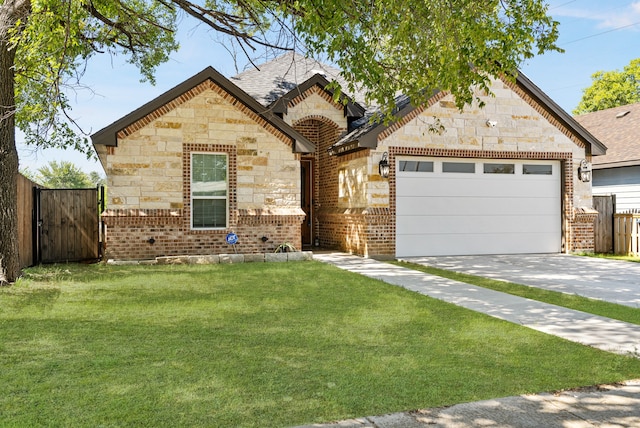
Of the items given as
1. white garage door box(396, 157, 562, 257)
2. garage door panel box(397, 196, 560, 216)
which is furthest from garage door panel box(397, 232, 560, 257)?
garage door panel box(397, 196, 560, 216)

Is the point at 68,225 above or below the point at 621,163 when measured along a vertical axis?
below

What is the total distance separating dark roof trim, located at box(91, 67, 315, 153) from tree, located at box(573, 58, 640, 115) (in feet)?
112

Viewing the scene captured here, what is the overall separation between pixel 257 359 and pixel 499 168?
466 inches

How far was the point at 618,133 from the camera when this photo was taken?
67.9ft

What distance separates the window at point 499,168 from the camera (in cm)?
1452

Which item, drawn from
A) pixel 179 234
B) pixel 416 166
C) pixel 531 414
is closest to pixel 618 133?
pixel 416 166

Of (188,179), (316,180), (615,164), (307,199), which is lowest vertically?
(307,199)

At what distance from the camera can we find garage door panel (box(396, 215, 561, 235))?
13.8 m

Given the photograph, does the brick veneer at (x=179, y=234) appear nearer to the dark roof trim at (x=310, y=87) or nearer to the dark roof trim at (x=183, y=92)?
the dark roof trim at (x=183, y=92)

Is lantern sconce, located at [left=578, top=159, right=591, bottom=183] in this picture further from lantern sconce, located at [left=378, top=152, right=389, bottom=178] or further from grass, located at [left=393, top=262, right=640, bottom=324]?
grass, located at [left=393, top=262, right=640, bottom=324]

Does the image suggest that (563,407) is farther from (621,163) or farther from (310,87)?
(621,163)

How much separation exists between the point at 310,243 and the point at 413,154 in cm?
472

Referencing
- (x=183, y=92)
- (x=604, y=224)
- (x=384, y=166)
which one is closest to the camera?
(x=183, y=92)

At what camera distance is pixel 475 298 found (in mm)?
7852
